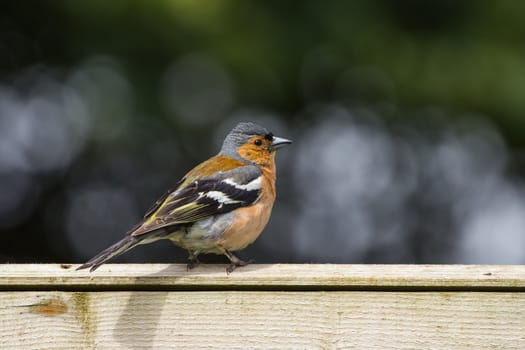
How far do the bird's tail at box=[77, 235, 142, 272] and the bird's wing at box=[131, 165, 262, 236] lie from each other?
0.15 m

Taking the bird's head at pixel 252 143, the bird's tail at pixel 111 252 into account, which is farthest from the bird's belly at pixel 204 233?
the bird's head at pixel 252 143

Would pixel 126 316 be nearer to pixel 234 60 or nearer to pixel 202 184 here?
pixel 202 184

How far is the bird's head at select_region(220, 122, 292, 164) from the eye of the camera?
5.09 metres

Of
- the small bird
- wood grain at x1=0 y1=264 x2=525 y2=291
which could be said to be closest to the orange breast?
the small bird

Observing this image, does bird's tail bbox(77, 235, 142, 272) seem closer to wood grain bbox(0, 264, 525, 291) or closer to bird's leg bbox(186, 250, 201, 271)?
wood grain bbox(0, 264, 525, 291)

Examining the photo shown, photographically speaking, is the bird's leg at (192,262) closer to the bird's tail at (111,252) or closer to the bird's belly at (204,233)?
the bird's belly at (204,233)

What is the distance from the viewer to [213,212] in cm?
420

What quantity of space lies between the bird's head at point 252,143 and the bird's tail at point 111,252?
5.06ft

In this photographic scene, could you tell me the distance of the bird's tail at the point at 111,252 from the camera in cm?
315

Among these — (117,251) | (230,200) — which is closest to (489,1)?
(230,200)

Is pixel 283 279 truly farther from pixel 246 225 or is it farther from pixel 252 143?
pixel 252 143

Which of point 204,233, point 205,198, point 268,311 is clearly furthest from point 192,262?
point 268,311

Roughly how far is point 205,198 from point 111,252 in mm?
988

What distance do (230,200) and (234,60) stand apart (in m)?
2.13
